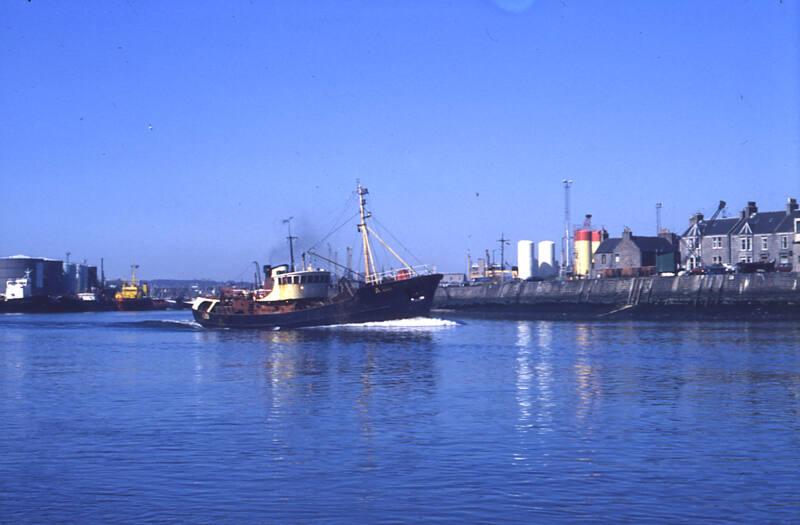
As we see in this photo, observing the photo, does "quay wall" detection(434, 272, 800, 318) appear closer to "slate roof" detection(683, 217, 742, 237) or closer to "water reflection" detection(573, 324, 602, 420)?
"slate roof" detection(683, 217, 742, 237)

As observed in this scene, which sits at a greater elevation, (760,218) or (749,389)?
(760,218)

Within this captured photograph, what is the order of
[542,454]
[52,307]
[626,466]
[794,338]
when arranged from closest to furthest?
1. [626,466]
2. [542,454]
3. [794,338]
4. [52,307]

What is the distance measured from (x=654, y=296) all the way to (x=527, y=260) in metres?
89.2

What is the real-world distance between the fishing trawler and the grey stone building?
159 ft

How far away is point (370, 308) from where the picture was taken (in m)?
90.2

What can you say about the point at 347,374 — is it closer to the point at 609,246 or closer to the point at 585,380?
the point at 585,380

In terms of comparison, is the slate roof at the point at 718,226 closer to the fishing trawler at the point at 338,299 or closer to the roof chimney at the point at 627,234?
the roof chimney at the point at 627,234

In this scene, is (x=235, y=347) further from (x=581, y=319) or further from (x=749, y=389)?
(x=581, y=319)

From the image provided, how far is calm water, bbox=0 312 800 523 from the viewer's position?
18094 mm

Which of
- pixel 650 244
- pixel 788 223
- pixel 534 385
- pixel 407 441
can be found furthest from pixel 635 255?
pixel 407 441

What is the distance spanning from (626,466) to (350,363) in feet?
94.3

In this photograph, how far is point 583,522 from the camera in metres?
16.8

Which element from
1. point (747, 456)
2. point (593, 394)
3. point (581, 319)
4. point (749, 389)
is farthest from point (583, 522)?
point (581, 319)

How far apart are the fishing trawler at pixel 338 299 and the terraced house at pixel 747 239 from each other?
147 ft
